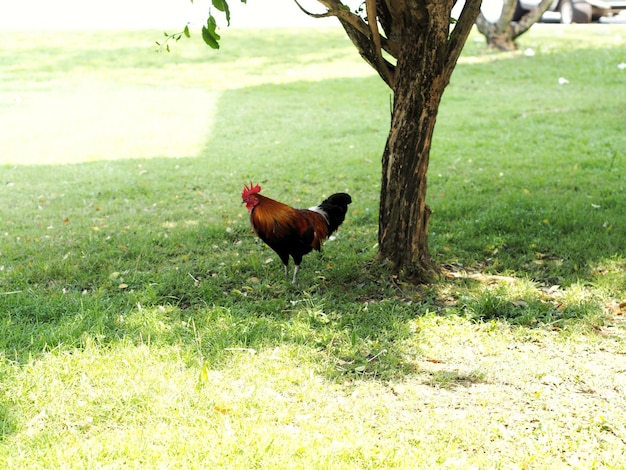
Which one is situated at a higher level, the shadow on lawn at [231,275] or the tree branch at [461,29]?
the tree branch at [461,29]

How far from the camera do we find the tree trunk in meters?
5.04

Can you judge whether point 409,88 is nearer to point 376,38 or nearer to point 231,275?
point 376,38

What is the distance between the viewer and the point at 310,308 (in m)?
5.01

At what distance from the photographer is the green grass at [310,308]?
3.45 metres

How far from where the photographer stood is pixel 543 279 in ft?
18.3

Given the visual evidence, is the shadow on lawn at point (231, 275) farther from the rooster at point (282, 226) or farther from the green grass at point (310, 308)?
the rooster at point (282, 226)

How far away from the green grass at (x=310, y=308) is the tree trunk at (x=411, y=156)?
23 cm

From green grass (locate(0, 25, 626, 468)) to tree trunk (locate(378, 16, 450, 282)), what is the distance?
232 millimetres

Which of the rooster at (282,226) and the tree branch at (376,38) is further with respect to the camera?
the rooster at (282,226)

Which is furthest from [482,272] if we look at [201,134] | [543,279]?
[201,134]

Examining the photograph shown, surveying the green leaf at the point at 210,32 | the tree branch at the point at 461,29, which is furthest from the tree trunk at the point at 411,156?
the green leaf at the point at 210,32

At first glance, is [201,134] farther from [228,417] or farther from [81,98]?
[228,417]

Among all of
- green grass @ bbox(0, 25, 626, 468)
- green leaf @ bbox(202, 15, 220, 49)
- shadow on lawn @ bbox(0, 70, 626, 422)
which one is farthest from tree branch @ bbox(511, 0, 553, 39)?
green leaf @ bbox(202, 15, 220, 49)

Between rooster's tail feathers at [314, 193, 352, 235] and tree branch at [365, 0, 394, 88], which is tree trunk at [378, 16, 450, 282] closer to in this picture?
tree branch at [365, 0, 394, 88]
